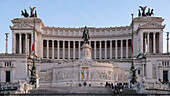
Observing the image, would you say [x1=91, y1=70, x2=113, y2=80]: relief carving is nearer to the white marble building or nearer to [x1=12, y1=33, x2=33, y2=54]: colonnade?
the white marble building

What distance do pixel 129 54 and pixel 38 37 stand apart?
29.9m

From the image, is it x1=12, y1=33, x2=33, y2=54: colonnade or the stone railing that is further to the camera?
x1=12, y1=33, x2=33, y2=54: colonnade

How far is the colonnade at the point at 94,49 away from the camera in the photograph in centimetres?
10414

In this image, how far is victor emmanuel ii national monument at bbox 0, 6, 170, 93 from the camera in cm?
7312

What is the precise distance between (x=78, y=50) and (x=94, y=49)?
217 inches

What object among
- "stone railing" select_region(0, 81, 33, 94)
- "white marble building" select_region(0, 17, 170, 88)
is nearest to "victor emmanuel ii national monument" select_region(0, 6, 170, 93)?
"white marble building" select_region(0, 17, 170, 88)

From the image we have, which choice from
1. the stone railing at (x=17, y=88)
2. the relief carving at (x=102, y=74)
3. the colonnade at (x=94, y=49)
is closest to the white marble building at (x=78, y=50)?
the colonnade at (x=94, y=49)

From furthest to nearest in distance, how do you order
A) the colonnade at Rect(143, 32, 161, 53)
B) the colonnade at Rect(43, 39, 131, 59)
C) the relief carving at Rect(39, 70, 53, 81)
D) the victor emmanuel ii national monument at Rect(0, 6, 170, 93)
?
the colonnade at Rect(43, 39, 131, 59), the colonnade at Rect(143, 32, 161, 53), the relief carving at Rect(39, 70, 53, 81), the victor emmanuel ii national monument at Rect(0, 6, 170, 93)

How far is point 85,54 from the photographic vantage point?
77.5 metres

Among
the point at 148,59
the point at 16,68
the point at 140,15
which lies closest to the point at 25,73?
the point at 16,68

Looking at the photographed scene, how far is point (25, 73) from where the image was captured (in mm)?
84812

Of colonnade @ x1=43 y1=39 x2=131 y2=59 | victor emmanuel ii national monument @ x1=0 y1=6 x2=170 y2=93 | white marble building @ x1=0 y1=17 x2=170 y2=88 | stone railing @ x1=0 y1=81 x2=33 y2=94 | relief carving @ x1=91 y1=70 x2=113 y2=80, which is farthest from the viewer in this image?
colonnade @ x1=43 y1=39 x2=131 y2=59

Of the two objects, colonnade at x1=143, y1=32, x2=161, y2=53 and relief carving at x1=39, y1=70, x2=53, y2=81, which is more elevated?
colonnade at x1=143, y1=32, x2=161, y2=53

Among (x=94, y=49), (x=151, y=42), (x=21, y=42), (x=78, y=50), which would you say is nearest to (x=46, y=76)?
(x=21, y=42)
